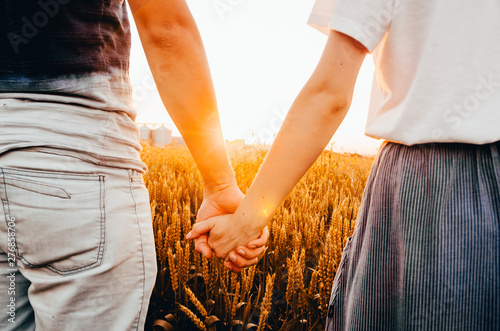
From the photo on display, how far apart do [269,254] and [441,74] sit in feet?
5.10

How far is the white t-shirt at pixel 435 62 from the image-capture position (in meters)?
0.64

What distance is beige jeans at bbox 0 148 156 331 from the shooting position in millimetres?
646

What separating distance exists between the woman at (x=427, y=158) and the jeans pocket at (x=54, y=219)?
63 cm

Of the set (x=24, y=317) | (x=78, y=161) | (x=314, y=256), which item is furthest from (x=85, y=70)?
(x=314, y=256)

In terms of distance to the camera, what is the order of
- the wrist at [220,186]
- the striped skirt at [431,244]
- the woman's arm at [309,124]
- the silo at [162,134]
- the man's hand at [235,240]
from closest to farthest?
the striped skirt at [431,244]
the woman's arm at [309,124]
the man's hand at [235,240]
the wrist at [220,186]
the silo at [162,134]

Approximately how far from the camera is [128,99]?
83 centimetres

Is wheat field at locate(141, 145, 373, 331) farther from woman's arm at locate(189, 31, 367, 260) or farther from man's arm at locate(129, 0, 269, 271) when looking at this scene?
woman's arm at locate(189, 31, 367, 260)

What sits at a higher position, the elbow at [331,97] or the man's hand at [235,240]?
the elbow at [331,97]

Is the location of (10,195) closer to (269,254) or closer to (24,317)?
(24,317)

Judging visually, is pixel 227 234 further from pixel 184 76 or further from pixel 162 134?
pixel 162 134

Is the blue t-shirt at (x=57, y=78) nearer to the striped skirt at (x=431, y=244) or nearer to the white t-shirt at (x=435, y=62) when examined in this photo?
the white t-shirt at (x=435, y=62)

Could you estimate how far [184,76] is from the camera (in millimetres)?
979

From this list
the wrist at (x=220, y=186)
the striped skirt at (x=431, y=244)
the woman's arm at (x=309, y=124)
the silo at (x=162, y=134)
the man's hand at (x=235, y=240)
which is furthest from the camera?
the silo at (x=162, y=134)

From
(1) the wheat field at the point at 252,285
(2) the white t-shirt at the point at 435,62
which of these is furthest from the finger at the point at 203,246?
(2) the white t-shirt at the point at 435,62
